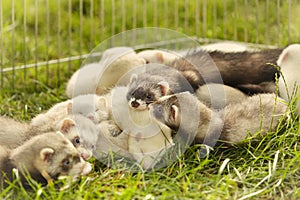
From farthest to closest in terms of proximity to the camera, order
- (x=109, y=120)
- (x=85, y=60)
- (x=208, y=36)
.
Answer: (x=208, y=36) → (x=85, y=60) → (x=109, y=120)

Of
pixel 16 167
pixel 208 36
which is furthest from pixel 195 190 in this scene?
pixel 208 36

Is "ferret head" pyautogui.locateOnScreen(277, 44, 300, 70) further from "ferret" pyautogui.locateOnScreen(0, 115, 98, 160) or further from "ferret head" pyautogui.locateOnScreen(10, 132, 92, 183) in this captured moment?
"ferret head" pyautogui.locateOnScreen(10, 132, 92, 183)

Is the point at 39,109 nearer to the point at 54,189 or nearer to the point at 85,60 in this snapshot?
the point at 85,60

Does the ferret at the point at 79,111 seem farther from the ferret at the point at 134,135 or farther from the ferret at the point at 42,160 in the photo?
the ferret at the point at 42,160

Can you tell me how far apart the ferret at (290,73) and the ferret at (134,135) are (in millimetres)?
Result: 664

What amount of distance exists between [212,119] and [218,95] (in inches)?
11.1

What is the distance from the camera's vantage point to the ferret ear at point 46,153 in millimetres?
2193

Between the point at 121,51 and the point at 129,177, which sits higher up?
the point at 121,51

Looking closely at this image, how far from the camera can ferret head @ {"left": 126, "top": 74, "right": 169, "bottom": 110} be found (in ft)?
8.46

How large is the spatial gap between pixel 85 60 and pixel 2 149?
1442mm

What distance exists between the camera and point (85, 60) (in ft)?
12.0

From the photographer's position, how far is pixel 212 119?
8.29 feet

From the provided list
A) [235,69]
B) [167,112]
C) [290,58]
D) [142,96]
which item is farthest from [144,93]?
[290,58]

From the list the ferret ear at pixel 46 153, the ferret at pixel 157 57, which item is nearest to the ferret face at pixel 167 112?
the ferret ear at pixel 46 153
